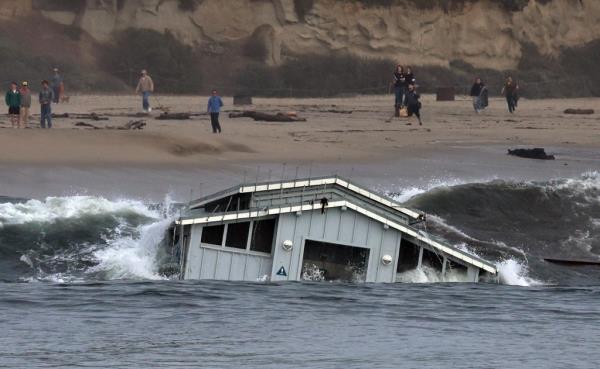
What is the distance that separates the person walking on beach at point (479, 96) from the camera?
2138 inches

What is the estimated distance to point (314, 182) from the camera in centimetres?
2834

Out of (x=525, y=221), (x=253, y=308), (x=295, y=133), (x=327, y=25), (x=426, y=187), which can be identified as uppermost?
(x=327, y=25)

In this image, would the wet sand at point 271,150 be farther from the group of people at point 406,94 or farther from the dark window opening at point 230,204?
the dark window opening at point 230,204

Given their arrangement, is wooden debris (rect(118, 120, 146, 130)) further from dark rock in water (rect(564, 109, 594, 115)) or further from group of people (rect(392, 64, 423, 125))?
dark rock in water (rect(564, 109, 594, 115))

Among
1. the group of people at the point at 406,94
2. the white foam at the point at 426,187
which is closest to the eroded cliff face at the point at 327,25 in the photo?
the group of people at the point at 406,94

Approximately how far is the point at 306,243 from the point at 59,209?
19.0 feet

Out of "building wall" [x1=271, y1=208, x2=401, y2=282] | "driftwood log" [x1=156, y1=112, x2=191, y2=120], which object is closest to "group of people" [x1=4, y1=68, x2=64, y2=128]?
"driftwood log" [x1=156, y1=112, x2=191, y2=120]

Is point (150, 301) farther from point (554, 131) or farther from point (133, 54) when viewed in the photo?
point (133, 54)

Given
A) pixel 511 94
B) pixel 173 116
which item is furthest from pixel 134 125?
pixel 511 94

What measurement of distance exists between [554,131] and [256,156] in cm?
1247

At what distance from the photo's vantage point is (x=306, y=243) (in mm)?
26391

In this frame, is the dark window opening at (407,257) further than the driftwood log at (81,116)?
No

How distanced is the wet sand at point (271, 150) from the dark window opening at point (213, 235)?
296 inches

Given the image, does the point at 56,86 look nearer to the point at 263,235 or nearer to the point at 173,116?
the point at 173,116
